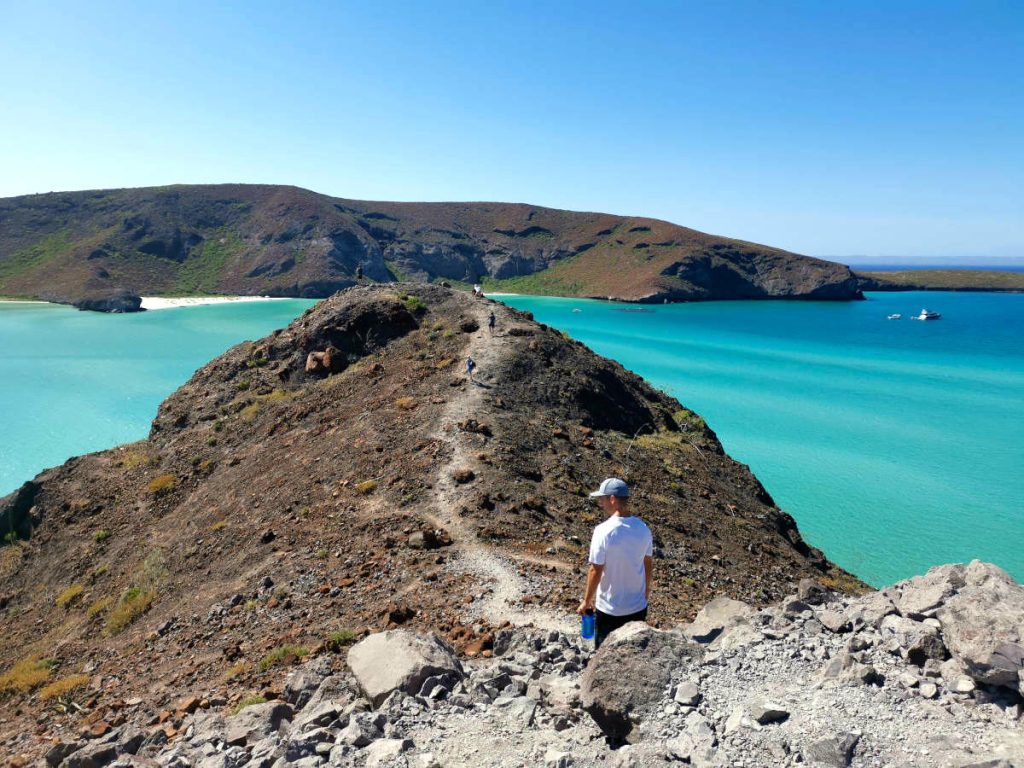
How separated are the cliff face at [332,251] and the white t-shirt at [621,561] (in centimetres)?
12955

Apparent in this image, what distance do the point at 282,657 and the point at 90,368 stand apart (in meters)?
60.6

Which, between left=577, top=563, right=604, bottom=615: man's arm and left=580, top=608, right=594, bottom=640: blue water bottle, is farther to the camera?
left=580, top=608, right=594, bottom=640: blue water bottle

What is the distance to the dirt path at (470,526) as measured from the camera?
10.4 metres

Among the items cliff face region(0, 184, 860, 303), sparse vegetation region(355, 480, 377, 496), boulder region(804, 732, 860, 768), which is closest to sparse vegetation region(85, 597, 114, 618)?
sparse vegetation region(355, 480, 377, 496)

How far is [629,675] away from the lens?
5.92 metres

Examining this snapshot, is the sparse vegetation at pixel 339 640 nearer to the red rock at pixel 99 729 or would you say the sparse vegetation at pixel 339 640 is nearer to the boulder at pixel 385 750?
the red rock at pixel 99 729

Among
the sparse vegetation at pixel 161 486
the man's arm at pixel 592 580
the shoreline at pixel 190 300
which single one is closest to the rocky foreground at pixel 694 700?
the man's arm at pixel 592 580

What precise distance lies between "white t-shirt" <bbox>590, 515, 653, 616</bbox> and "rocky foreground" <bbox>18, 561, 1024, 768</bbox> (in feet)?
1.30

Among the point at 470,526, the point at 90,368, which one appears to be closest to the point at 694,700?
the point at 470,526

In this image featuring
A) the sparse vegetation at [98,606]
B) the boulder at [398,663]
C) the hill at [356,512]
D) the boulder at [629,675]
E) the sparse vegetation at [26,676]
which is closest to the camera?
the boulder at [629,675]

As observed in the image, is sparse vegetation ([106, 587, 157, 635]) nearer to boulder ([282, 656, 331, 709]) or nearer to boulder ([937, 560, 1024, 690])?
boulder ([282, 656, 331, 709])

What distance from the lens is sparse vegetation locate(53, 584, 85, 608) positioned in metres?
17.8

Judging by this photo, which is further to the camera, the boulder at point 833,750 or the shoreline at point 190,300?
the shoreline at point 190,300

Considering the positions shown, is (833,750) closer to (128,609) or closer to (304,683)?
(304,683)
